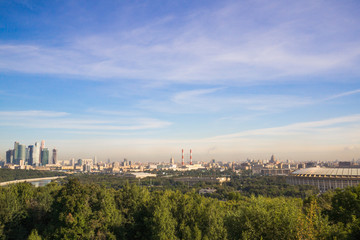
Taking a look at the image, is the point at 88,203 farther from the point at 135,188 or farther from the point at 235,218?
the point at 235,218

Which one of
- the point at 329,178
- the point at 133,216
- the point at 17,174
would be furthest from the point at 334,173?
the point at 17,174

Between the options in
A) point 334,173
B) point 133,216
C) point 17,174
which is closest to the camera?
point 133,216

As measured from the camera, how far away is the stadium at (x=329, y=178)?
71250 millimetres

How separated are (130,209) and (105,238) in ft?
20.7

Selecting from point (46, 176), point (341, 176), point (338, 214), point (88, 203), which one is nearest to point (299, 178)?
point (341, 176)

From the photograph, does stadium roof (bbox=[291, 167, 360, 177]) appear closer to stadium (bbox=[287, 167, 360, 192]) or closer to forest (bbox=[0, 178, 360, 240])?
stadium (bbox=[287, 167, 360, 192])

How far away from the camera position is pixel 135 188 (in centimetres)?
3247

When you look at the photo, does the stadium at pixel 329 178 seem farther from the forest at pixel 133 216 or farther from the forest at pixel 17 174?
Result: the forest at pixel 17 174

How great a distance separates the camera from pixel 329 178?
74250 mm

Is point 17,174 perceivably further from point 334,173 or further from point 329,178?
point 334,173

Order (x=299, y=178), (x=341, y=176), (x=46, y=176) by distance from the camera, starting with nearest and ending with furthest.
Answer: (x=341, y=176), (x=299, y=178), (x=46, y=176)

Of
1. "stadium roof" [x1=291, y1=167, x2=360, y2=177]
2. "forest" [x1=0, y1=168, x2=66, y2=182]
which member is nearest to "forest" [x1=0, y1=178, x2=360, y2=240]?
"stadium roof" [x1=291, y1=167, x2=360, y2=177]

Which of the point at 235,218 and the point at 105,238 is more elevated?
Result: the point at 235,218

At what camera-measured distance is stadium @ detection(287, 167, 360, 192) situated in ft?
234
